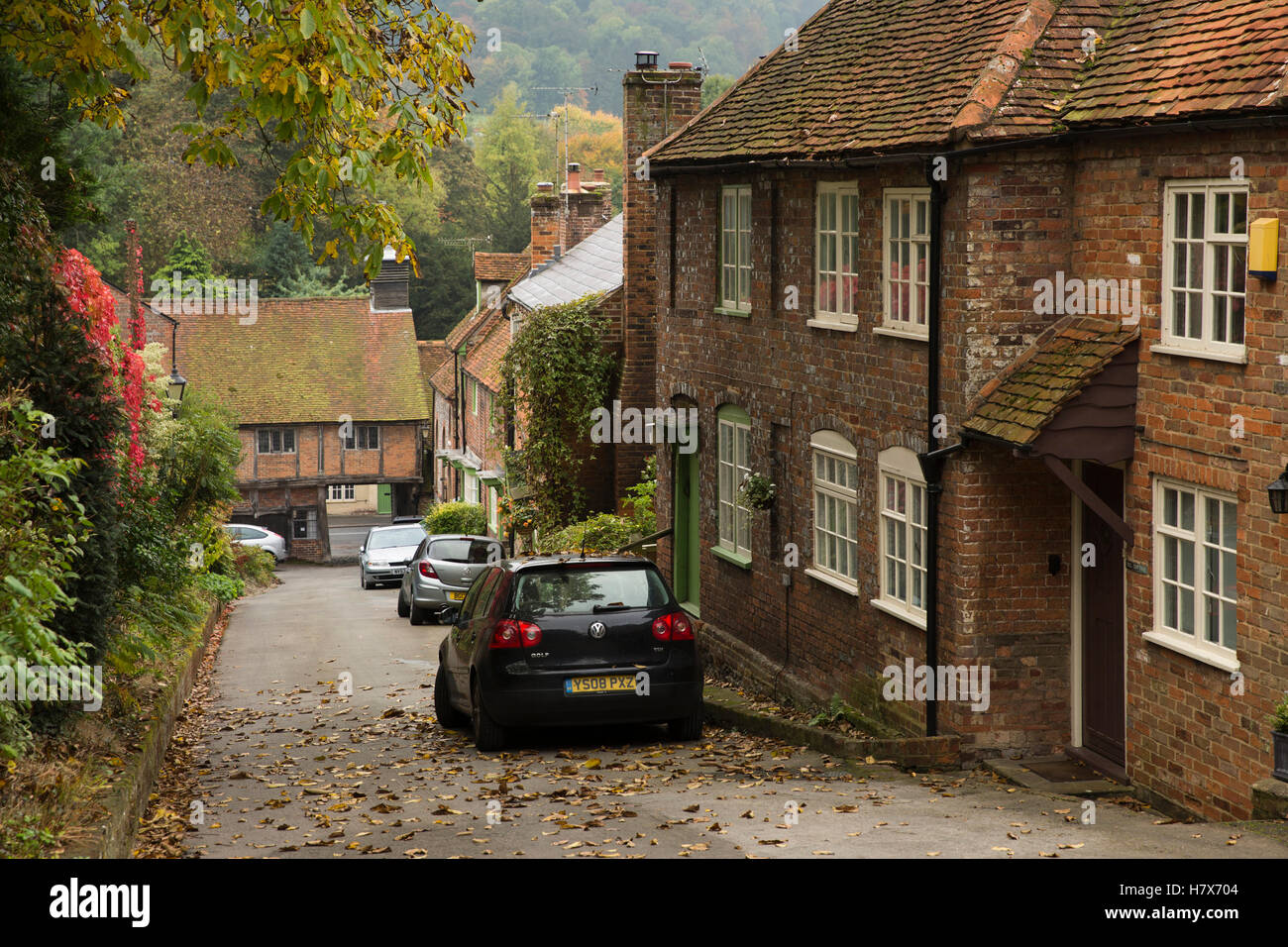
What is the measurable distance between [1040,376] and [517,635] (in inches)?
178

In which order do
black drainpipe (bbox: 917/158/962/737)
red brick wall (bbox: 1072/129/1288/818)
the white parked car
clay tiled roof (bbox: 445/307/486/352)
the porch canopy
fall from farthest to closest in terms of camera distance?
the white parked car
clay tiled roof (bbox: 445/307/486/352)
black drainpipe (bbox: 917/158/962/737)
the porch canopy
red brick wall (bbox: 1072/129/1288/818)

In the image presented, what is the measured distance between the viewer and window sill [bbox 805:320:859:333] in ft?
42.6

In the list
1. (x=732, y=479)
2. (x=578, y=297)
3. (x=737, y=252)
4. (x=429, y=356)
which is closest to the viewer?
(x=737, y=252)

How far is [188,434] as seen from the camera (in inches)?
872

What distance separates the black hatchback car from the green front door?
6.16 metres

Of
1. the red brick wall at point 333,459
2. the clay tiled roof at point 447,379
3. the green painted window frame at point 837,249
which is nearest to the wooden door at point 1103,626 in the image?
the green painted window frame at point 837,249

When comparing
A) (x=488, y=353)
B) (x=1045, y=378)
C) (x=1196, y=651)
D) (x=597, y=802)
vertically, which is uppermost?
(x=488, y=353)

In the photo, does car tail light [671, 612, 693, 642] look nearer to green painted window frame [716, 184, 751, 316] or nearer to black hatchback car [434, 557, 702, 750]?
Result: black hatchback car [434, 557, 702, 750]

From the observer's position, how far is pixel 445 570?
87.5 ft

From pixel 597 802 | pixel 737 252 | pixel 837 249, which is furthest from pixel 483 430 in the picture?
pixel 597 802

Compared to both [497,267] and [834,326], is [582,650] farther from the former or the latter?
[497,267]

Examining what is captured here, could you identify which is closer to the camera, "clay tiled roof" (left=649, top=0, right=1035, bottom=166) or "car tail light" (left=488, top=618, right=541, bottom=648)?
"clay tiled roof" (left=649, top=0, right=1035, bottom=166)

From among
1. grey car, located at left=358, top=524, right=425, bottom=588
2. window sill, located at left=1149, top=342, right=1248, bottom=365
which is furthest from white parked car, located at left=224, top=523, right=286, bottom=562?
window sill, located at left=1149, top=342, right=1248, bottom=365

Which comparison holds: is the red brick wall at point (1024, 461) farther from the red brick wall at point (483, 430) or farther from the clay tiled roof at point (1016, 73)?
the red brick wall at point (483, 430)
